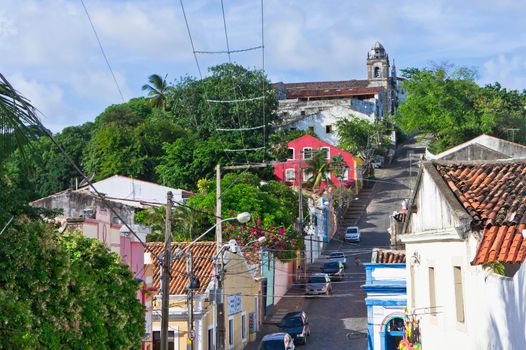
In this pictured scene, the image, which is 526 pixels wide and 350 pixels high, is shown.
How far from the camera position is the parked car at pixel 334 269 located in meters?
52.1

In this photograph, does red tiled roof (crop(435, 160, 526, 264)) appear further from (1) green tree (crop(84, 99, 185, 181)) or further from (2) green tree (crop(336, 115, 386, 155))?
(2) green tree (crop(336, 115, 386, 155))

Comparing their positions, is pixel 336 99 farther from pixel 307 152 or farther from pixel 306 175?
pixel 306 175

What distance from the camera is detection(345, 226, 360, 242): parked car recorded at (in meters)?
62.8

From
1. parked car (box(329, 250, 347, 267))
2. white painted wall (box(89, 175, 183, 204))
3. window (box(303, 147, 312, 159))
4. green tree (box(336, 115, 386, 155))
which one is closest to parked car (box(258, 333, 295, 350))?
parked car (box(329, 250, 347, 267))

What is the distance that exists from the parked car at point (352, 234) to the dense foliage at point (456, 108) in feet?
43.1

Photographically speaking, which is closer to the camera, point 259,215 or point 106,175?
point 259,215

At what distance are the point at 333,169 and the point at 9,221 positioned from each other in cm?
6307

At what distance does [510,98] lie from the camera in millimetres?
78438

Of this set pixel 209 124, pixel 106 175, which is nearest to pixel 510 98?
pixel 209 124

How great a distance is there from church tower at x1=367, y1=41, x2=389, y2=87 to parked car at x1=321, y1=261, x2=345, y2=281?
66403mm

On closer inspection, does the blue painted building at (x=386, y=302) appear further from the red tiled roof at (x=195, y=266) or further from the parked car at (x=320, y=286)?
the parked car at (x=320, y=286)

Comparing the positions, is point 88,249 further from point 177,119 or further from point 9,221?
point 177,119

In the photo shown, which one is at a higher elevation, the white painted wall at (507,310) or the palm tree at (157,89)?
the palm tree at (157,89)

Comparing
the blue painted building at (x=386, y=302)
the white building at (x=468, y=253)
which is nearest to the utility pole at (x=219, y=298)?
the blue painted building at (x=386, y=302)
